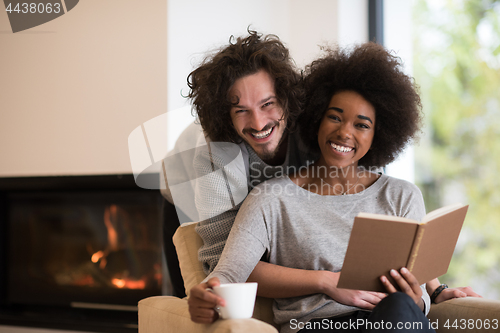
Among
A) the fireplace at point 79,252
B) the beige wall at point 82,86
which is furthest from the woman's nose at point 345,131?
the fireplace at point 79,252

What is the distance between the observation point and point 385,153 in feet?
4.92

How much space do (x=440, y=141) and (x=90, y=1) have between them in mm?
2190

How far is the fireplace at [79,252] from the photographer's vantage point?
250 cm

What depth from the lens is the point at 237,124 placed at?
139 centimetres

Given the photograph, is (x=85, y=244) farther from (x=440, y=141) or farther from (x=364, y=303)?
(x=440, y=141)

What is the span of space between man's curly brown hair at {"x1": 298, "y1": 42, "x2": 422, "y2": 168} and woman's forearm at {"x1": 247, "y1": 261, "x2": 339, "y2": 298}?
475 millimetres

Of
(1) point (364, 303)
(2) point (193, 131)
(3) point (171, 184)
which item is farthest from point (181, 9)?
(1) point (364, 303)

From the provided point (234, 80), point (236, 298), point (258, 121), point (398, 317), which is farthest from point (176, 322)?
point (234, 80)

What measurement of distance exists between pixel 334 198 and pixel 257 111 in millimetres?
363

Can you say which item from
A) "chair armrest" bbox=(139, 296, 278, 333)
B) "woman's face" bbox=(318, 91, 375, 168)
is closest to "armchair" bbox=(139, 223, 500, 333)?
"chair armrest" bbox=(139, 296, 278, 333)

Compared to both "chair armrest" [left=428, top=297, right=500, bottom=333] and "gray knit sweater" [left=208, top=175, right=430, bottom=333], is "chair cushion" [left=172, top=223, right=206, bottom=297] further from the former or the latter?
"chair armrest" [left=428, top=297, right=500, bottom=333]

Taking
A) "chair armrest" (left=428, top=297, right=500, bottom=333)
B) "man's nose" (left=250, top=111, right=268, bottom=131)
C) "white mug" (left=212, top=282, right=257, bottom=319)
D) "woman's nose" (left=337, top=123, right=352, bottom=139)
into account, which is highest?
"man's nose" (left=250, top=111, right=268, bottom=131)

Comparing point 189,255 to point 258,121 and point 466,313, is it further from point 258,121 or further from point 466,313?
point 466,313

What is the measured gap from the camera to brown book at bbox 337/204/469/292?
975 mm
